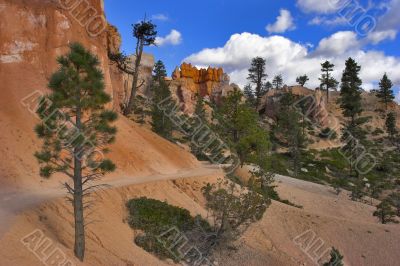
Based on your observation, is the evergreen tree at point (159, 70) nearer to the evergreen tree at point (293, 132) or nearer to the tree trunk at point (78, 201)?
the evergreen tree at point (293, 132)

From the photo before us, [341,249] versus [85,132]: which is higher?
[85,132]

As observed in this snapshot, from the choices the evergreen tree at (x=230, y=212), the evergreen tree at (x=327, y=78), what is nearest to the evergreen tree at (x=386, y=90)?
the evergreen tree at (x=327, y=78)

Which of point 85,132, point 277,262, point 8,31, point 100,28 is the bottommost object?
point 277,262

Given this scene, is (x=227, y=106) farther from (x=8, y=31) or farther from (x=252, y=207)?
(x=8, y=31)

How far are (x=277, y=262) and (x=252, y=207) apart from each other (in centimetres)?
326

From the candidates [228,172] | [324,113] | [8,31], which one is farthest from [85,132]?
[324,113]

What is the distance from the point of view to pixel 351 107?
6294 centimetres

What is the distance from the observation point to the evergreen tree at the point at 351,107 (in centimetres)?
5812

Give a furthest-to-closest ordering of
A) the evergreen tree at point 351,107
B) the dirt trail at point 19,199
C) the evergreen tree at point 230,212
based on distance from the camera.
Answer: the evergreen tree at point 351,107 < the evergreen tree at point 230,212 < the dirt trail at point 19,199

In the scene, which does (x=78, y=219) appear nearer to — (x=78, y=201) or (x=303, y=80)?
(x=78, y=201)

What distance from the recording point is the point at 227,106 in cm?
3225

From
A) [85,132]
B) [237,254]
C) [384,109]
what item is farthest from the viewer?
[384,109]

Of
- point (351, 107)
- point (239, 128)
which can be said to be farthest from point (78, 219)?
point (351, 107)

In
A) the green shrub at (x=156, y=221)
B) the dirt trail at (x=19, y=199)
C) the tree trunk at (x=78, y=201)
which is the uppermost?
the tree trunk at (x=78, y=201)
